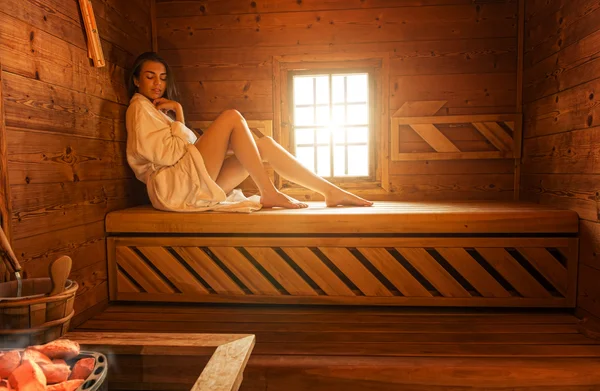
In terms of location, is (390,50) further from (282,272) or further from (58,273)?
(58,273)

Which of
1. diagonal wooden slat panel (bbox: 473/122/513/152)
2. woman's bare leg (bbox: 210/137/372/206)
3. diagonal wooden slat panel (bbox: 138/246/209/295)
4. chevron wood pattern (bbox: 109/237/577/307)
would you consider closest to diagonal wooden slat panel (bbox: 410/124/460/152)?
diagonal wooden slat panel (bbox: 473/122/513/152)

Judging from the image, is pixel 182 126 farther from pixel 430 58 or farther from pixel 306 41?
pixel 430 58

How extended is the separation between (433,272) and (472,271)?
0.18m

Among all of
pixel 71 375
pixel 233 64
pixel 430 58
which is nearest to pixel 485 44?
pixel 430 58

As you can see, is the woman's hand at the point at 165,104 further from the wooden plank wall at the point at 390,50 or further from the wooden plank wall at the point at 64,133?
the wooden plank wall at the point at 390,50

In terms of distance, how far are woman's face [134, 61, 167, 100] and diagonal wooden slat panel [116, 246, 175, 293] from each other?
0.91 metres

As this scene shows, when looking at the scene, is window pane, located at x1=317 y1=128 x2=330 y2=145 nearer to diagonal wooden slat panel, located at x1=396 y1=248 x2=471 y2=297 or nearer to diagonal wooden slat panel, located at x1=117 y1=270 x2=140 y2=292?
diagonal wooden slat panel, located at x1=396 y1=248 x2=471 y2=297

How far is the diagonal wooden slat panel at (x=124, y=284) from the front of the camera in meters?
2.04

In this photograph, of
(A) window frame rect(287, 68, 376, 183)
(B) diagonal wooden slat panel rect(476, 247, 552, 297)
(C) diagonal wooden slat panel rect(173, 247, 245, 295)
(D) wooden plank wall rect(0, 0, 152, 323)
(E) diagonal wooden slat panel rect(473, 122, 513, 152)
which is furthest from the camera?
(A) window frame rect(287, 68, 376, 183)

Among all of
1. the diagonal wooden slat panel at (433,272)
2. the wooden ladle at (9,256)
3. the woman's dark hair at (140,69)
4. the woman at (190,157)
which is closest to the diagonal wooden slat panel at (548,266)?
the diagonal wooden slat panel at (433,272)

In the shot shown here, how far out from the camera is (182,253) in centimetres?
199

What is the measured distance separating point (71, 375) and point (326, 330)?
1049mm

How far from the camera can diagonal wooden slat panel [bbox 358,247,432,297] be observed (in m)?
1.90

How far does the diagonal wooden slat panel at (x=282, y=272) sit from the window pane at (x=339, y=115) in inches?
51.0
